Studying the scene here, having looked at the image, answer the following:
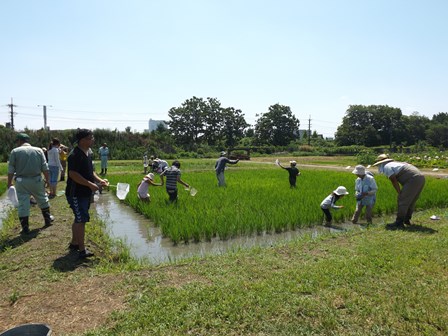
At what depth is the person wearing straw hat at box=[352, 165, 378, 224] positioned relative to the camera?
6.32 meters

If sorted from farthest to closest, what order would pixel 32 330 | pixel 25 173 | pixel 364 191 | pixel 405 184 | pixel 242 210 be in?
1. pixel 242 210
2. pixel 364 191
3. pixel 405 184
4. pixel 25 173
5. pixel 32 330

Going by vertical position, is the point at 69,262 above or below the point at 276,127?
below

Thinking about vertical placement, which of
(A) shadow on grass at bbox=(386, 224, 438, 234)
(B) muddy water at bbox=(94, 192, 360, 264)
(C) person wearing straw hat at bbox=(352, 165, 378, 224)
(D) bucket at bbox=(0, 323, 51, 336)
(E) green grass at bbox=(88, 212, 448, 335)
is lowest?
(B) muddy water at bbox=(94, 192, 360, 264)

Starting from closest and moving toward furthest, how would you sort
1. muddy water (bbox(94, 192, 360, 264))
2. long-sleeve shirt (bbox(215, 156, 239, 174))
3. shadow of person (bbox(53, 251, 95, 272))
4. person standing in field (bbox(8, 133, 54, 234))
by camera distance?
shadow of person (bbox(53, 251, 95, 272)) < muddy water (bbox(94, 192, 360, 264)) < person standing in field (bbox(8, 133, 54, 234)) < long-sleeve shirt (bbox(215, 156, 239, 174))

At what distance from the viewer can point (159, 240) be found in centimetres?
548

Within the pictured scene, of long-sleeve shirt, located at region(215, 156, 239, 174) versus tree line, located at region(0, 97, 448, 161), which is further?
tree line, located at region(0, 97, 448, 161)

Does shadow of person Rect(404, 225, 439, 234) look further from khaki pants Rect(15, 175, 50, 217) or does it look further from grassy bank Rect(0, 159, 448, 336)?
khaki pants Rect(15, 175, 50, 217)

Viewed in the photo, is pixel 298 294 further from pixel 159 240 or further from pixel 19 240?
pixel 19 240

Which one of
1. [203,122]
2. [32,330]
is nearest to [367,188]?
[32,330]

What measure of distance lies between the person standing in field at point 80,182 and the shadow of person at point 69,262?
85mm

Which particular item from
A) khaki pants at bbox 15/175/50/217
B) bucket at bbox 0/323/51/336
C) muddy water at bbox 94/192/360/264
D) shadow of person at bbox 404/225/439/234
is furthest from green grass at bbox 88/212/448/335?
khaki pants at bbox 15/175/50/217

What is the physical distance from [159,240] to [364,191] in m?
3.98

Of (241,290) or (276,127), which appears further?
(276,127)

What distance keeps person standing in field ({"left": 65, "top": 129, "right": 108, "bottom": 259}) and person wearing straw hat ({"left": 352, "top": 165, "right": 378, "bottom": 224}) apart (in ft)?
15.7
